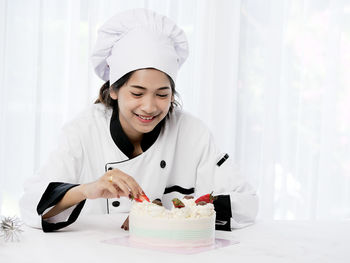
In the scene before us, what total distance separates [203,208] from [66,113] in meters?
1.94

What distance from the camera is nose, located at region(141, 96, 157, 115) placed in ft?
5.59

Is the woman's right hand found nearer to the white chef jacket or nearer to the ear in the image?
the white chef jacket

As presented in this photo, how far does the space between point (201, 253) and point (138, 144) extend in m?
0.86

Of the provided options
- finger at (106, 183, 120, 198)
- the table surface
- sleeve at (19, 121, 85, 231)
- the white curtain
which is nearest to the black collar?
sleeve at (19, 121, 85, 231)

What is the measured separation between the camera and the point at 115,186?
4.61ft

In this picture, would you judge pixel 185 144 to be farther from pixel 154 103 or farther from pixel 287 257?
pixel 287 257

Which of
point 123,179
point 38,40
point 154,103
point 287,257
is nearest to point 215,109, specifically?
point 38,40

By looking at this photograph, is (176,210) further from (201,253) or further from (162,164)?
(162,164)

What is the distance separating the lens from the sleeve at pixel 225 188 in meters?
1.60

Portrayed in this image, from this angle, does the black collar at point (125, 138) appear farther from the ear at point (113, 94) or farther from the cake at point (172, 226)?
the cake at point (172, 226)

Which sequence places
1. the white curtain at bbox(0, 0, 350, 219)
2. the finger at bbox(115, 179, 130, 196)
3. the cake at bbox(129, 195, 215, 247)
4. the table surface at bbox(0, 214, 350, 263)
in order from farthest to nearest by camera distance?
the white curtain at bbox(0, 0, 350, 219), the finger at bbox(115, 179, 130, 196), the cake at bbox(129, 195, 215, 247), the table surface at bbox(0, 214, 350, 263)

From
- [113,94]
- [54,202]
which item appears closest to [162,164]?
[113,94]

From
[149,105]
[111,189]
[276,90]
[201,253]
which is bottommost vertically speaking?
[201,253]

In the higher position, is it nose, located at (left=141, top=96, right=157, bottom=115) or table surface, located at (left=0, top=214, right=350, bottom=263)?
nose, located at (left=141, top=96, right=157, bottom=115)
